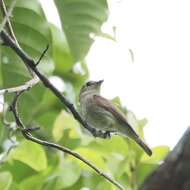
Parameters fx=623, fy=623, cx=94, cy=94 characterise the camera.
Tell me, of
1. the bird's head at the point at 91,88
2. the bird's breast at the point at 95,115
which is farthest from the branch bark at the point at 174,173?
the bird's head at the point at 91,88

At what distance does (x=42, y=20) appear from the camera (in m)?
2.87

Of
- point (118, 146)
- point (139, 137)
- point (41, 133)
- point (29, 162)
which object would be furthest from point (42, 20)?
point (41, 133)

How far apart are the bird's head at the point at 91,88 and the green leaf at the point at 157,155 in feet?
5.61

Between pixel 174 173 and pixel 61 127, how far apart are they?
2.90 metres

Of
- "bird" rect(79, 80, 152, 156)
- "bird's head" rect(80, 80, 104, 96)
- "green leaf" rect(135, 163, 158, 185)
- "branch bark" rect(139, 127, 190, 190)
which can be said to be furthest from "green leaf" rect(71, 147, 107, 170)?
"branch bark" rect(139, 127, 190, 190)

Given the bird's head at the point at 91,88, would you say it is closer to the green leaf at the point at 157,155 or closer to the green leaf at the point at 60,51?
the green leaf at the point at 60,51

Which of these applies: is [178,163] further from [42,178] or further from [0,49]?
[42,178]

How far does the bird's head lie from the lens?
564 cm

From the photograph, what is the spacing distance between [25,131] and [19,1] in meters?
0.61

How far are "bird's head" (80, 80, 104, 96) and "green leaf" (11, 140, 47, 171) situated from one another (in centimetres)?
205

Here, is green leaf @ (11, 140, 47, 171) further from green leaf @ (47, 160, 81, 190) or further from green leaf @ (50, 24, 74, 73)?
green leaf @ (50, 24, 74, 73)

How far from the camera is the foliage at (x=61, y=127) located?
2735mm

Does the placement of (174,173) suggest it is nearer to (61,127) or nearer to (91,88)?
(61,127)

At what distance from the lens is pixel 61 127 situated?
385cm
